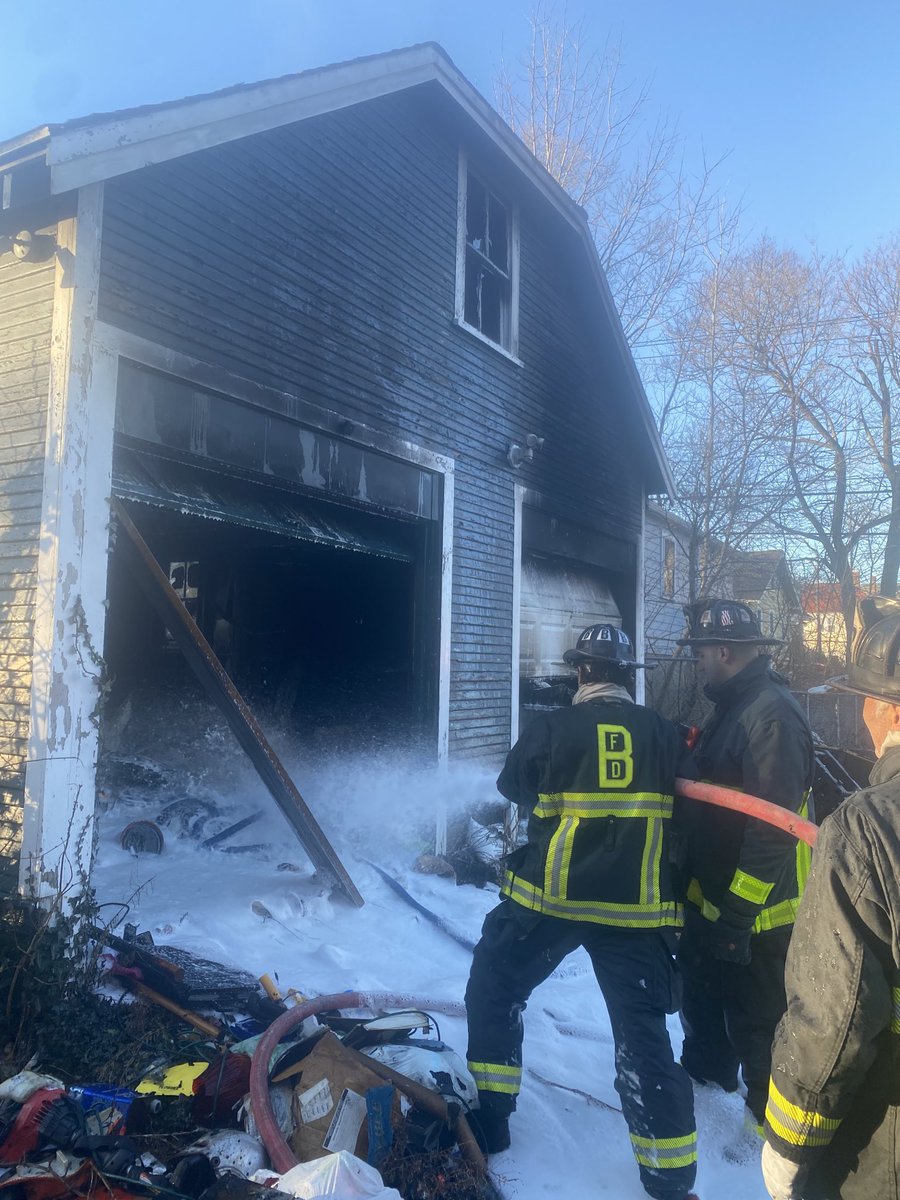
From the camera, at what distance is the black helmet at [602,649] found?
3.59 metres

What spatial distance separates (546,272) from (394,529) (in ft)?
14.8

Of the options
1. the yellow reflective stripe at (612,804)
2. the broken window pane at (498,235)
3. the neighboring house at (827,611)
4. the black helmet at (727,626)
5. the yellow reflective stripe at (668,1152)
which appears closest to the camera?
the yellow reflective stripe at (668,1152)

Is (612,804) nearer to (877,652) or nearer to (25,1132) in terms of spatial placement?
(877,652)

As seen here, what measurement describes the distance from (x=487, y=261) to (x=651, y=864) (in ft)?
24.8

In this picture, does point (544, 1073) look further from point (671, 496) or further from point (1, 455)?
point (671, 496)

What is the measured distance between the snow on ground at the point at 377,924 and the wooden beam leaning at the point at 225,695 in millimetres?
290

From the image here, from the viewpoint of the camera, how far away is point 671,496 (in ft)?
39.6

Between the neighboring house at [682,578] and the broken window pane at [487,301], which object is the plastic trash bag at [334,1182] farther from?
the neighboring house at [682,578]

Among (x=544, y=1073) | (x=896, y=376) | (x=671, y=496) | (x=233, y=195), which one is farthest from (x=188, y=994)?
(x=896, y=376)

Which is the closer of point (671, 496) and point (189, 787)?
point (189, 787)

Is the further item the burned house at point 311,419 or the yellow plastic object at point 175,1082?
the burned house at point 311,419

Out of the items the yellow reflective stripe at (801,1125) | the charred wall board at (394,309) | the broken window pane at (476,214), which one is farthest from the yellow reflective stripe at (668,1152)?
the broken window pane at (476,214)

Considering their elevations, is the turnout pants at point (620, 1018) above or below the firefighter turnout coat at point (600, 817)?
below

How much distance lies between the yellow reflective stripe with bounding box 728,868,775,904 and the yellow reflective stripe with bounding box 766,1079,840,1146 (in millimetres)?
1487
